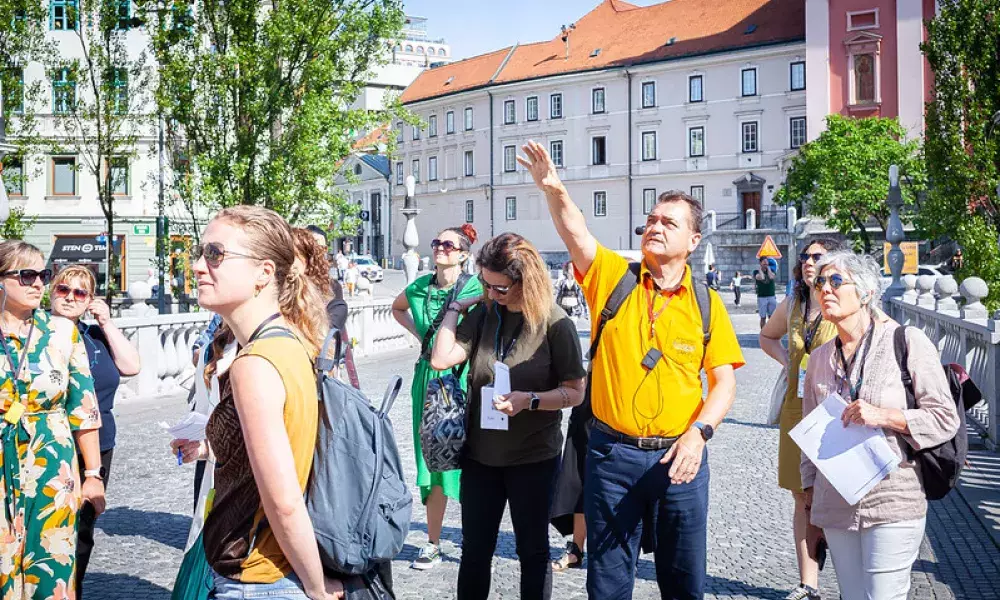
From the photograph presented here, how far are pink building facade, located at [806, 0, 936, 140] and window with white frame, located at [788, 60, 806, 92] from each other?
17.2 ft

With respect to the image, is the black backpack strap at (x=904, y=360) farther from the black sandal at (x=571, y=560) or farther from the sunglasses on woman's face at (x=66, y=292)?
the sunglasses on woman's face at (x=66, y=292)

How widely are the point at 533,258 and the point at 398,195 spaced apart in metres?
83.5

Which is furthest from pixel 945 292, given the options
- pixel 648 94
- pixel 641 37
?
pixel 641 37

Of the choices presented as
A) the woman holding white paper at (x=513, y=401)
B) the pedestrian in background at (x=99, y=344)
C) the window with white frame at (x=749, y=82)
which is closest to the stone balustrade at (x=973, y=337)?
the woman holding white paper at (x=513, y=401)

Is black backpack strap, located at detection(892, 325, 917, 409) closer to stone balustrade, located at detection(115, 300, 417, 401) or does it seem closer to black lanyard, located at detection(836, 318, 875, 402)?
black lanyard, located at detection(836, 318, 875, 402)

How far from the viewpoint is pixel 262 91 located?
1964 centimetres

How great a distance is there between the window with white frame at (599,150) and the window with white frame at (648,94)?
3782 millimetres

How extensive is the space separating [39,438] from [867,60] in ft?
191

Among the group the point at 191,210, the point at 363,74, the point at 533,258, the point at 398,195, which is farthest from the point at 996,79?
the point at 398,195

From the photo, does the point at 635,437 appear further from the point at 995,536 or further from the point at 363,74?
the point at 363,74

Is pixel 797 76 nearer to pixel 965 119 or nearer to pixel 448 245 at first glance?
pixel 965 119

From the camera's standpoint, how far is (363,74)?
20984 millimetres

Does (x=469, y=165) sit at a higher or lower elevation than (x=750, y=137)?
higher

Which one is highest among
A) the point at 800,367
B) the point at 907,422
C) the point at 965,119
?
the point at 965,119
